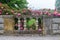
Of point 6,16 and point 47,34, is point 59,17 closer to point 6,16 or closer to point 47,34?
point 47,34

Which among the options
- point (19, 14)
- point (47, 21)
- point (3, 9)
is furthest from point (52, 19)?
point (3, 9)

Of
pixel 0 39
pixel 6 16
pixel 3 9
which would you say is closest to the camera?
pixel 0 39

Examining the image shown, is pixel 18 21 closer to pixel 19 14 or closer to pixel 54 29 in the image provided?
pixel 19 14

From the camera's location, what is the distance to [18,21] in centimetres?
1181

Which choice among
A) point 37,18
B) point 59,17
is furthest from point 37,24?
point 59,17

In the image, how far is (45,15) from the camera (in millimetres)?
11648

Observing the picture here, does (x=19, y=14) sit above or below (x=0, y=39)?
above

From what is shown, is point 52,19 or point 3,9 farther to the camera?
point 3,9

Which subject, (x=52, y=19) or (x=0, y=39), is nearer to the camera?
(x=0, y=39)

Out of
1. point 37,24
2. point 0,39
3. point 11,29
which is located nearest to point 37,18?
point 37,24

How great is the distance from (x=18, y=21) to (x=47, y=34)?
1.37 metres

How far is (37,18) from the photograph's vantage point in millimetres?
11844

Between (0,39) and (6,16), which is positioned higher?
(6,16)

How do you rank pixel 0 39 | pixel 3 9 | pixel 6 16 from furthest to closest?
pixel 3 9
pixel 6 16
pixel 0 39
